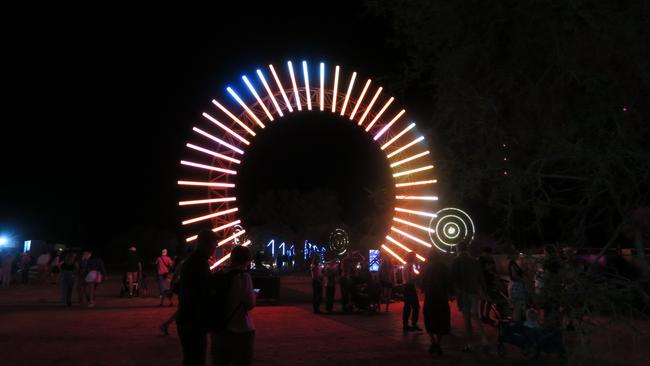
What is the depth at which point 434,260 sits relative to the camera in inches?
372

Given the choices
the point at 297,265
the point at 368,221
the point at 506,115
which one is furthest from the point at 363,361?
the point at 297,265

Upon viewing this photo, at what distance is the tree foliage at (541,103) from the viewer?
5539 mm

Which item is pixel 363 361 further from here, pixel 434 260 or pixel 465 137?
pixel 465 137

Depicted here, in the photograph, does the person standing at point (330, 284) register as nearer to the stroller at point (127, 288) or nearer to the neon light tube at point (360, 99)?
the neon light tube at point (360, 99)

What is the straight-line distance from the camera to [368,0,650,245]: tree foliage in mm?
5539

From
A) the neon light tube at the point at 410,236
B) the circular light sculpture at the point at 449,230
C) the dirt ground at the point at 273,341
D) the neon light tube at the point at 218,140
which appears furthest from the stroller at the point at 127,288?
the circular light sculpture at the point at 449,230

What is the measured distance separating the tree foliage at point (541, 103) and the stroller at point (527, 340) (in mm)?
1308

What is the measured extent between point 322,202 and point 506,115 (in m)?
44.1

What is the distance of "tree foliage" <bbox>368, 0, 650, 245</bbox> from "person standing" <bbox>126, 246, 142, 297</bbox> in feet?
47.8

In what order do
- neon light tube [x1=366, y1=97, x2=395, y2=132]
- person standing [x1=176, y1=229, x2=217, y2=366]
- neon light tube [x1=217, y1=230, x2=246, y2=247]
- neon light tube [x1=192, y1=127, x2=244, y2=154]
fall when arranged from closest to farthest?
person standing [x1=176, y1=229, x2=217, y2=366], neon light tube [x1=366, y1=97, x2=395, y2=132], neon light tube [x1=217, y1=230, x2=246, y2=247], neon light tube [x1=192, y1=127, x2=244, y2=154]

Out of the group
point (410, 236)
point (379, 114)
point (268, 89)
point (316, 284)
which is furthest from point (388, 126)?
point (316, 284)

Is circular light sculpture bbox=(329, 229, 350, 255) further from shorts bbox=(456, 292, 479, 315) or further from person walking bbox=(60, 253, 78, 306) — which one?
shorts bbox=(456, 292, 479, 315)

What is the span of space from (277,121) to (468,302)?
14.6 meters

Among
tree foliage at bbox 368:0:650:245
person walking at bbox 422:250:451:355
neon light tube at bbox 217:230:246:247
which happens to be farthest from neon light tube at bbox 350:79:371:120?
tree foliage at bbox 368:0:650:245
